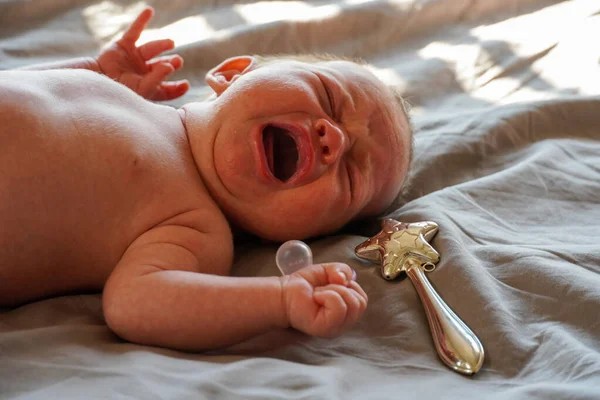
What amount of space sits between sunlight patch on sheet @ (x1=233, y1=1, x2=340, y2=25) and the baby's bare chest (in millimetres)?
816

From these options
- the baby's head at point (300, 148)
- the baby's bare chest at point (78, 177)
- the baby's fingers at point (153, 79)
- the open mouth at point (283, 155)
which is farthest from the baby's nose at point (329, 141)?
the baby's fingers at point (153, 79)

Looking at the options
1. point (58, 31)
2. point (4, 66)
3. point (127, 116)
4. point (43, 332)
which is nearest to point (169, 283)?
point (43, 332)

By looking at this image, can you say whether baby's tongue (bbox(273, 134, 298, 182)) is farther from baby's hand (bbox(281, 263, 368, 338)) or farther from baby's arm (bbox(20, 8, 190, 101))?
baby's arm (bbox(20, 8, 190, 101))

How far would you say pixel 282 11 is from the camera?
6.06 feet

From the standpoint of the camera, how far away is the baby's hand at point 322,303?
0.83m

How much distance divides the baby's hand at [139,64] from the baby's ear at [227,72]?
0.55ft

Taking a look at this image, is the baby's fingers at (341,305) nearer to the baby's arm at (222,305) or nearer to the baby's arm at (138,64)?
the baby's arm at (222,305)

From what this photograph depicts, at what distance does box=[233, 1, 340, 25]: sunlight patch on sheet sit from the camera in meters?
1.77

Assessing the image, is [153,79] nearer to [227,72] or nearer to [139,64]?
[139,64]

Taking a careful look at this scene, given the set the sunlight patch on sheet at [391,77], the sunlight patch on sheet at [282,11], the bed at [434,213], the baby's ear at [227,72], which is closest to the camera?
the bed at [434,213]

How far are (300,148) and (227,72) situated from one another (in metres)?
0.37

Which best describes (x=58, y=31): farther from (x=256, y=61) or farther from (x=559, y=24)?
(x=559, y=24)

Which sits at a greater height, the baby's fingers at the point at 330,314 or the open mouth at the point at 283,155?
the open mouth at the point at 283,155

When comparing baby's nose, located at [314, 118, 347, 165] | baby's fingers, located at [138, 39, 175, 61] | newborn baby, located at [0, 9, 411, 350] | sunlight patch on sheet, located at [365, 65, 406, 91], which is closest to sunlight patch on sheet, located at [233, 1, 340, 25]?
sunlight patch on sheet, located at [365, 65, 406, 91]
